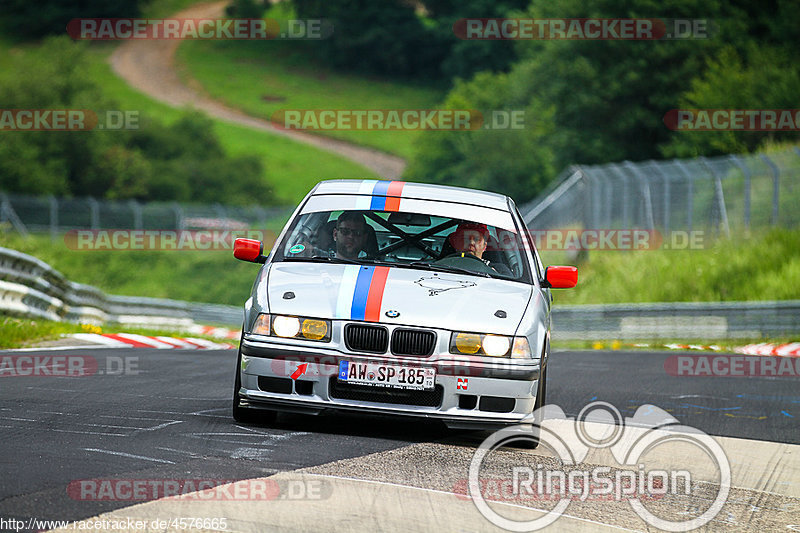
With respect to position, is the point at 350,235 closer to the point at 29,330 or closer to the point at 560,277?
the point at 560,277

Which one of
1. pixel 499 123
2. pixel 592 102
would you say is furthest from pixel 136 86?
pixel 592 102

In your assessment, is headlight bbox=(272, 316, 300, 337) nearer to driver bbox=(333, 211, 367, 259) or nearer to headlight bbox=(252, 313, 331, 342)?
headlight bbox=(252, 313, 331, 342)

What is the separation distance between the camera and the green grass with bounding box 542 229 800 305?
2312cm

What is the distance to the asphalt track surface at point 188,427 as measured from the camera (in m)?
5.77

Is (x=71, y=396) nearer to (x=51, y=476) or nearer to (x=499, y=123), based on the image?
(x=51, y=476)

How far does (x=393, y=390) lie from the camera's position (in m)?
7.12

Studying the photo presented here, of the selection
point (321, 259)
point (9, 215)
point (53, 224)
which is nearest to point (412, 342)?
point (321, 259)

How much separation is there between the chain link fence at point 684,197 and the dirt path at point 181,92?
163 feet

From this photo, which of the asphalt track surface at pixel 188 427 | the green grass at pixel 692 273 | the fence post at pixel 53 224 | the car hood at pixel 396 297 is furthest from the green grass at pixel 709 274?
the fence post at pixel 53 224

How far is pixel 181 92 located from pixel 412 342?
4022 inches

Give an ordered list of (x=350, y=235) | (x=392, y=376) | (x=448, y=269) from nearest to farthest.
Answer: (x=392, y=376) < (x=448, y=269) < (x=350, y=235)

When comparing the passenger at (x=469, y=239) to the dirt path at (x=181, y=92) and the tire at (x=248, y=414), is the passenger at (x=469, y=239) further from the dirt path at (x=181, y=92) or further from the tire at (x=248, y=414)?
the dirt path at (x=181, y=92)

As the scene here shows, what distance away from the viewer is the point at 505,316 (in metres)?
7.40

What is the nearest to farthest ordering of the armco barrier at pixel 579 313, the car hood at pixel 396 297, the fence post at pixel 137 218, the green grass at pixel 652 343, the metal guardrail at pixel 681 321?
the car hood at pixel 396 297, the armco barrier at pixel 579 313, the green grass at pixel 652 343, the metal guardrail at pixel 681 321, the fence post at pixel 137 218
